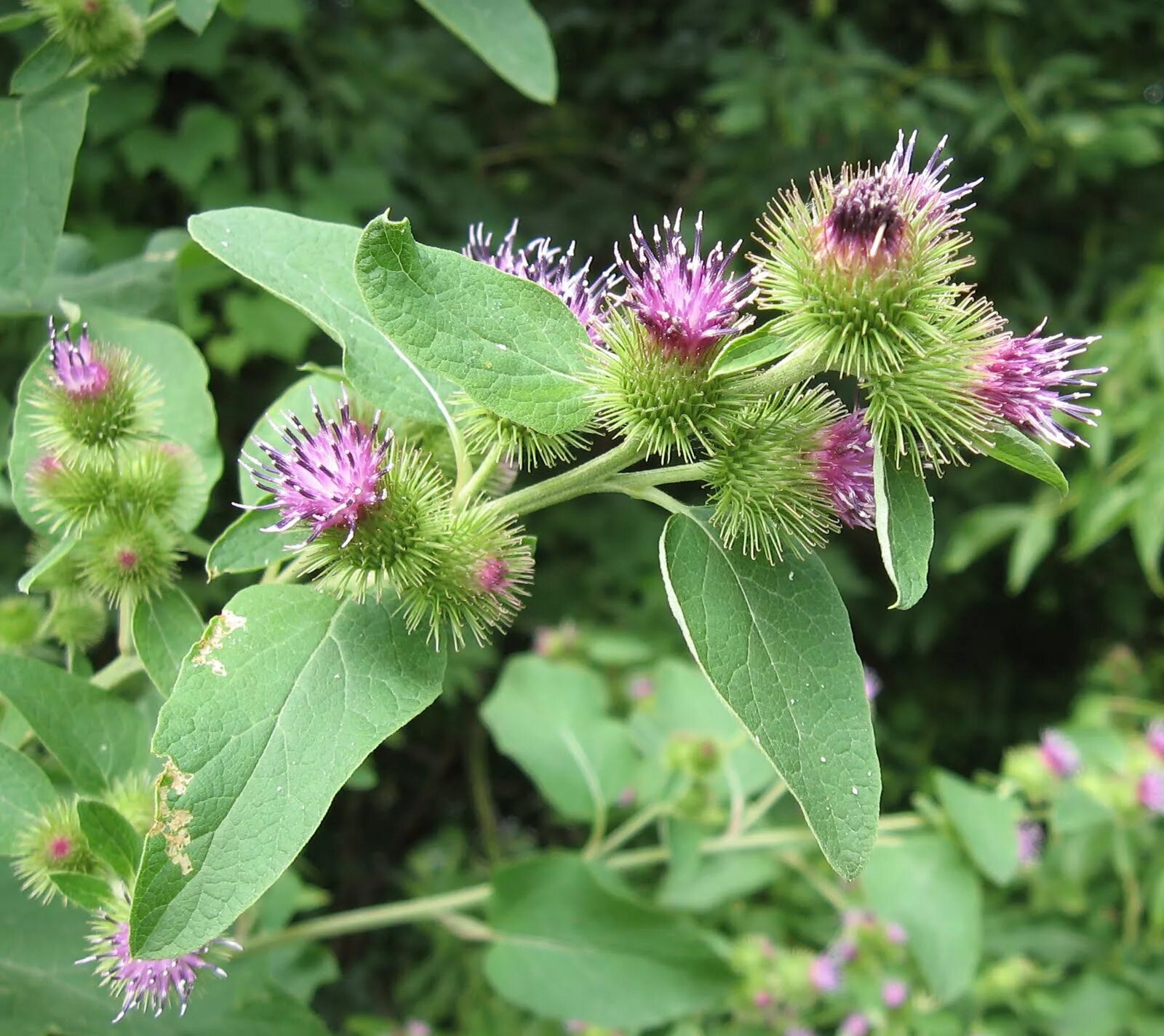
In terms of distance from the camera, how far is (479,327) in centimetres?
90

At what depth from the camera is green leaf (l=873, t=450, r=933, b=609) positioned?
79 cm

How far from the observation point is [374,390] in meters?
1.04

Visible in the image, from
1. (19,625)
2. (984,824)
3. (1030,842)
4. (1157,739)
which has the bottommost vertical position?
(1030,842)

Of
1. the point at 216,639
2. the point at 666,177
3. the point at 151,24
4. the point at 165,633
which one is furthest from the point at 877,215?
the point at 666,177

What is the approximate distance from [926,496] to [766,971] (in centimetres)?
151

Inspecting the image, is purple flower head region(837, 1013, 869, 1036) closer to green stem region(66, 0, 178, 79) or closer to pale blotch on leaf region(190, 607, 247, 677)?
pale blotch on leaf region(190, 607, 247, 677)

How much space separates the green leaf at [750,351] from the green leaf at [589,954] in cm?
96

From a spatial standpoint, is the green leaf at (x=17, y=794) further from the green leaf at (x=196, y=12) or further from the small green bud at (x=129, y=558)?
the green leaf at (x=196, y=12)

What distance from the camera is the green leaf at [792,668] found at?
84 cm

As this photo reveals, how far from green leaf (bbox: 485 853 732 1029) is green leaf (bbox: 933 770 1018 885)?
0.53 m

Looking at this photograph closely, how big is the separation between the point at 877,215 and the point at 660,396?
0.22 m

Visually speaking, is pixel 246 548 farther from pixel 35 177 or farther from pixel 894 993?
pixel 894 993

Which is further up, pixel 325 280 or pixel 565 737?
pixel 325 280

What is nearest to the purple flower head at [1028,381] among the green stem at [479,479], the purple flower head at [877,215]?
the purple flower head at [877,215]
